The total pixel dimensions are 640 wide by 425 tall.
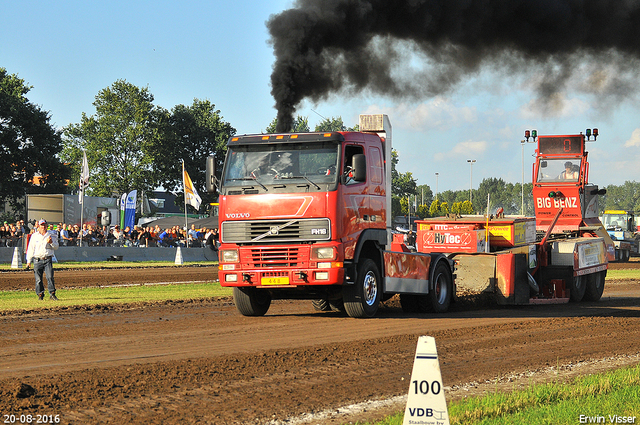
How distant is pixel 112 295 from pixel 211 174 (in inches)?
263

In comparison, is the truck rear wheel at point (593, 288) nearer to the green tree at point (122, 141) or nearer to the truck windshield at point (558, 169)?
the truck windshield at point (558, 169)

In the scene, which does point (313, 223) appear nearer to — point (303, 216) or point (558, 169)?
point (303, 216)

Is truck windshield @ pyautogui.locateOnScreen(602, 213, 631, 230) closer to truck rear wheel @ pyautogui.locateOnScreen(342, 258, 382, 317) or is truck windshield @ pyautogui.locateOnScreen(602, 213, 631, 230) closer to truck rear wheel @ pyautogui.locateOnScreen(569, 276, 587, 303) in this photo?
truck rear wheel @ pyautogui.locateOnScreen(569, 276, 587, 303)

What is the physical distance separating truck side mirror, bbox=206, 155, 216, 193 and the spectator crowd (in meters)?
21.7

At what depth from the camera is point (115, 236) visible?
123 feet

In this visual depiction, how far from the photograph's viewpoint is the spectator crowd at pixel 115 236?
32.7 metres

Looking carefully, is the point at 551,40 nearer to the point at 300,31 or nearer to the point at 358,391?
the point at 300,31

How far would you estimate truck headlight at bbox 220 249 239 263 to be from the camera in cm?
1274

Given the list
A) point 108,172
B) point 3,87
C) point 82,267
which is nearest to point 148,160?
point 108,172

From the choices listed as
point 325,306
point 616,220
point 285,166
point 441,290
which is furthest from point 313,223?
point 616,220

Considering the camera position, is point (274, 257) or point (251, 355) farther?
point (274, 257)

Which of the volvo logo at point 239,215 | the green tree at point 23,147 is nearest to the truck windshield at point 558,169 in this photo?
the volvo logo at point 239,215

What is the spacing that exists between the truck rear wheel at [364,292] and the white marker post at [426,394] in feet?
26.4

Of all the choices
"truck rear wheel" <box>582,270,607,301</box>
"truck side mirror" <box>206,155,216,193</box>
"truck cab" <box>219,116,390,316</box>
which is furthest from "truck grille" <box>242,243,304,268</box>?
"truck rear wheel" <box>582,270,607,301</box>
